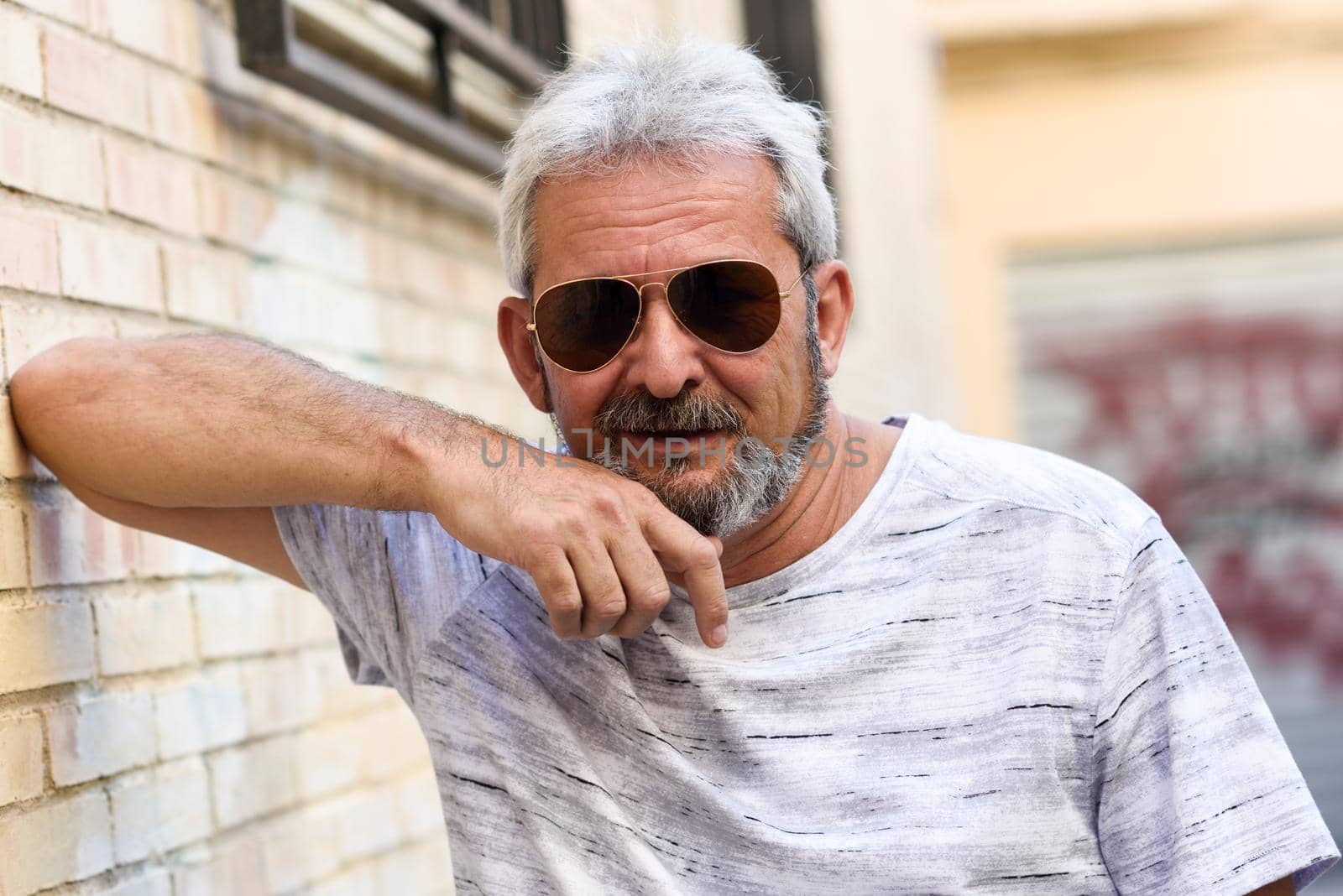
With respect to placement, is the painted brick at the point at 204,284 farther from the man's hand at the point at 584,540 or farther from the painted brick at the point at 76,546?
the man's hand at the point at 584,540

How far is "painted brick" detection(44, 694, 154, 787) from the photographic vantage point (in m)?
1.90

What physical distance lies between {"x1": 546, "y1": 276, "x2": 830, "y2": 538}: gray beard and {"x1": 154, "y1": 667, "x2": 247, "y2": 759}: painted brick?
0.71 meters

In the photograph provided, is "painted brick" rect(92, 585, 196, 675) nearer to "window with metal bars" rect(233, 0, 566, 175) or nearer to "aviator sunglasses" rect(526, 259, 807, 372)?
"aviator sunglasses" rect(526, 259, 807, 372)

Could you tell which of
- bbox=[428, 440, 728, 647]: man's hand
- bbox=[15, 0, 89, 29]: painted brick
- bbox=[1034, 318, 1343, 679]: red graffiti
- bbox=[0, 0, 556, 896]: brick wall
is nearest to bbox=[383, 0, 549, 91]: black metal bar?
bbox=[0, 0, 556, 896]: brick wall

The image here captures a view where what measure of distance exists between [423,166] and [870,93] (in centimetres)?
607

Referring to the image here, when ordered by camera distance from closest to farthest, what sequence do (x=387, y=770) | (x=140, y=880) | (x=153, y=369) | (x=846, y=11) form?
(x=153, y=369), (x=140, y=880), (x=387, y=770), (x=846, y=11)

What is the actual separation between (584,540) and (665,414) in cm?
35

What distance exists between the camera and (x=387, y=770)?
2.93 m

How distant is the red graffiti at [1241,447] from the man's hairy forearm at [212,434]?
391 inches

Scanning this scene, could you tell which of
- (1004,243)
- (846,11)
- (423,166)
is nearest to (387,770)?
(423,166)

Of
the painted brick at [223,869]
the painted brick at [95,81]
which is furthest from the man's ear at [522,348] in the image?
the painted brick at [223,869]

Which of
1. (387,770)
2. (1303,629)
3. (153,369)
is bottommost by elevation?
(1303,629)

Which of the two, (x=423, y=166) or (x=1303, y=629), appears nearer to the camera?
(x=423, y=166)

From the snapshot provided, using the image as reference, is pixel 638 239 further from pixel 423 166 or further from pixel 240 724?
pixel 423 166
